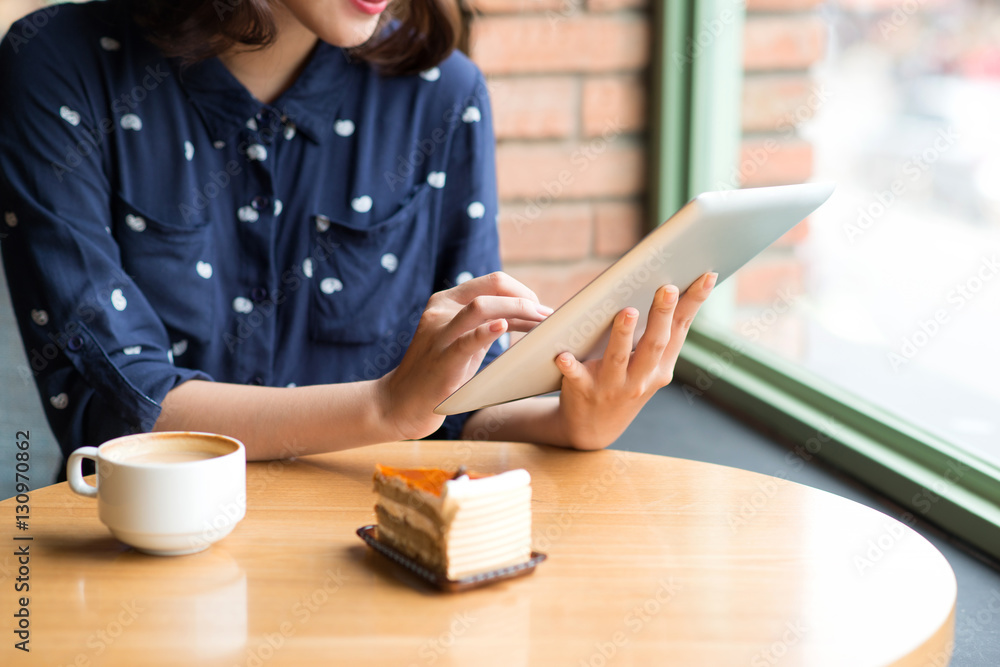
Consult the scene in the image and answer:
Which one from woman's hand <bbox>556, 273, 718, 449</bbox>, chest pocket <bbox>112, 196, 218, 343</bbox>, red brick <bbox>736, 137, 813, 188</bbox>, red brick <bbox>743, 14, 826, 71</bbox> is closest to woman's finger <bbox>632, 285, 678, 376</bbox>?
woman's hand <bbox>556, 273, 718, 449</bbox>

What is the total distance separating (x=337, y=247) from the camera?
1.13 m

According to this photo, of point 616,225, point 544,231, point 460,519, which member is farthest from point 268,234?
point 616,225

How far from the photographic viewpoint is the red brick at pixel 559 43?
191 centimetres

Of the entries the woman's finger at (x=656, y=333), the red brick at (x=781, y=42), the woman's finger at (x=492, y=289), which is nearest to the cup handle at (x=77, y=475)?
the woman's finger at (x=492, y=289)

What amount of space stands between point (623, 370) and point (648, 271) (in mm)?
154

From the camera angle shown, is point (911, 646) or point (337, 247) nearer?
point (911, 646)

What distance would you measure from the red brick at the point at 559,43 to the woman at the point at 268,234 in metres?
0.74

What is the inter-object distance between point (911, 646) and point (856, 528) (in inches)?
6.9

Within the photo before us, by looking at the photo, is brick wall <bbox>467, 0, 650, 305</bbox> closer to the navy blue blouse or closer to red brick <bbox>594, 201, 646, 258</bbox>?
red brick <bbox>594, 201, 646, 258</bbox>

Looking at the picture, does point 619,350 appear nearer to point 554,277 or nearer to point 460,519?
point 460,519

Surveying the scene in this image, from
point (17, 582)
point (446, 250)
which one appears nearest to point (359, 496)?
point (17, 582)

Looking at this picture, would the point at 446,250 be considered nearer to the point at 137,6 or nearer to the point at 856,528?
the point at 137,6

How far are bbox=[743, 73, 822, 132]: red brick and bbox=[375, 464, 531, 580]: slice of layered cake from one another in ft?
4.79

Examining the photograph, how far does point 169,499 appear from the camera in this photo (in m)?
0.60
